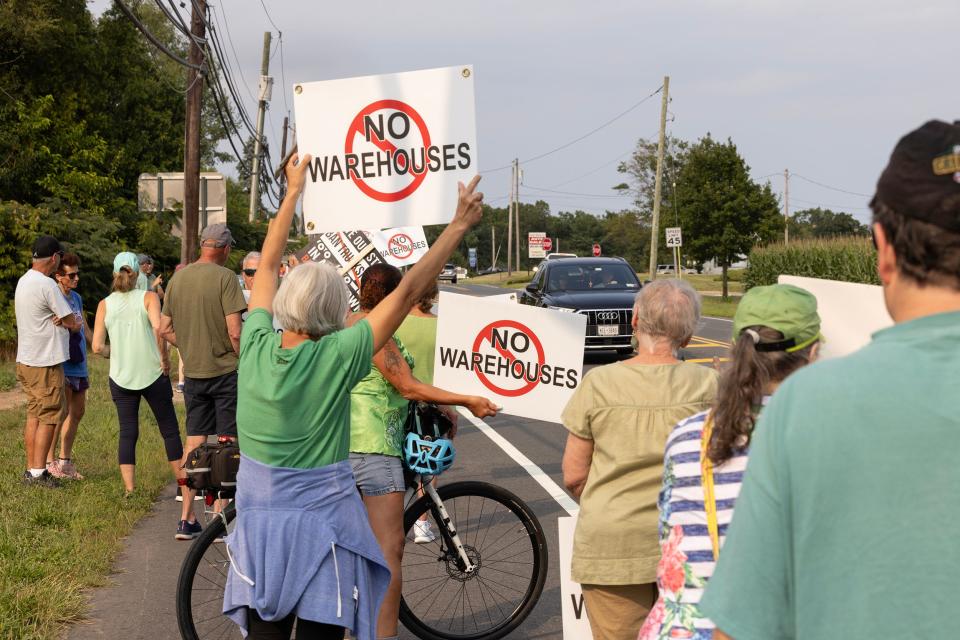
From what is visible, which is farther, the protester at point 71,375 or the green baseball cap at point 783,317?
the protester at point 71,375

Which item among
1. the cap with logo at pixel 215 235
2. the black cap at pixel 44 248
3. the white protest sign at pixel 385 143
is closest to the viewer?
the white protest sign at pixel 385 143

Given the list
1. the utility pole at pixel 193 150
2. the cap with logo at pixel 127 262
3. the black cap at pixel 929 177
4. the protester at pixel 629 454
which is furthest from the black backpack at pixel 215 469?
the utility pole at pixel 193 150

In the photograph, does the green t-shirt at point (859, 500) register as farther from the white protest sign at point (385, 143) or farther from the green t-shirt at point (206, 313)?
the green t-shirt at point (206, 313)

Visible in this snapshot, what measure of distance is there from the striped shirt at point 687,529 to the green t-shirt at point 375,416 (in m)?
2.22

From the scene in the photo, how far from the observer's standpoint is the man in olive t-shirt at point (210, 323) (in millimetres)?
7180

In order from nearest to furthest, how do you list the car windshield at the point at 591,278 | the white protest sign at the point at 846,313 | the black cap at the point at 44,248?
the white protest sign at the point at 846,313 → the black cap at the point at 44,248 → the car windshield at the point at 591,278

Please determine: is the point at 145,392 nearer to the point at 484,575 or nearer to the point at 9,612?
the point at 9,612

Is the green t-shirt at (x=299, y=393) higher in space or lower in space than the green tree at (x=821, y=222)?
lower

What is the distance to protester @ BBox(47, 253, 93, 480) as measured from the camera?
8.73 metres

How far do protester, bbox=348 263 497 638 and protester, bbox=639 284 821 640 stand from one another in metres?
2.12

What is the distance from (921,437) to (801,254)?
34883 millimetres

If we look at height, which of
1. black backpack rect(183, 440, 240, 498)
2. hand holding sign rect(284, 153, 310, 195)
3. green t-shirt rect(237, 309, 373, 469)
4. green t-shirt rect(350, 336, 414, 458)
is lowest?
black backpack rect(183, 440, 240, 498)

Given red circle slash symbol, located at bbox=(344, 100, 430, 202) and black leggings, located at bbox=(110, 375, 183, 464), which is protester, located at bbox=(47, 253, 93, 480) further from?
red circle slash symbol, located at bbox=(344, 100, 430, 202)

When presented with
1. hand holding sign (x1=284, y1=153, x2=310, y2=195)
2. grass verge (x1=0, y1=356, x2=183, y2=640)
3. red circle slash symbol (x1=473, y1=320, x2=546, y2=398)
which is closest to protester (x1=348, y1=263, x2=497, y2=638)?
red circle slash symbol (x1=473, y1=320, x2=546, y2=398)
